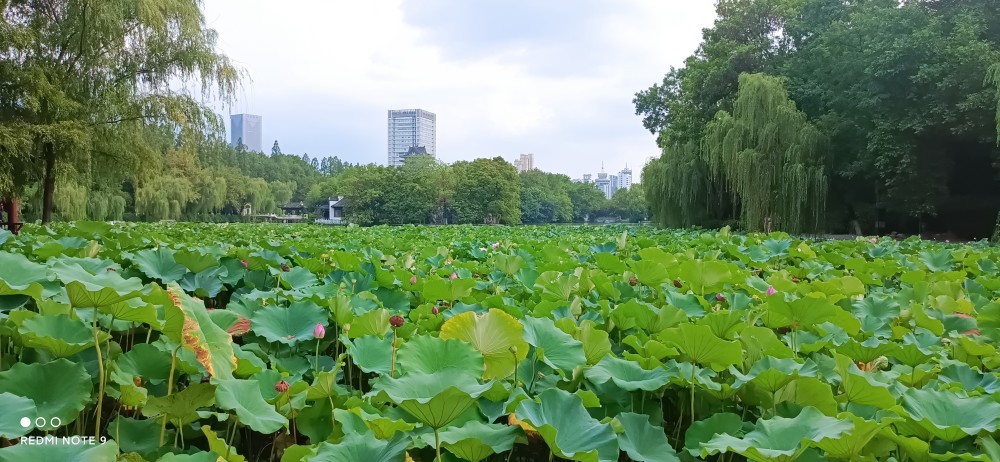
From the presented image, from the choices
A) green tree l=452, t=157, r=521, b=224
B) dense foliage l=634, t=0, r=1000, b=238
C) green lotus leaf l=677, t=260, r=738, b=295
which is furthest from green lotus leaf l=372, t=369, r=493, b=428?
green tree l=452, t=157, r=521, b=224

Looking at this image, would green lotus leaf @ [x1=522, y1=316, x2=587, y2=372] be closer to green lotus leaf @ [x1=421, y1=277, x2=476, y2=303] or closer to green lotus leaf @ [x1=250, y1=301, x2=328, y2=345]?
green lotus leaf @ [x1=250, y1=301, x2=328, y2=345]

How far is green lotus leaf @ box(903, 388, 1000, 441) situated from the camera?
0.70 m

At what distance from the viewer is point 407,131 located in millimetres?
130375

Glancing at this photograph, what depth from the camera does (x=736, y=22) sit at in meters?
22.0

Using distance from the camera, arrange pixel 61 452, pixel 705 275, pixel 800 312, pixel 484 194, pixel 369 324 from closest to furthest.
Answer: pixel 61 452
pixel 369 324
pixel 800 312
pixel 705 275
pixel 484 194

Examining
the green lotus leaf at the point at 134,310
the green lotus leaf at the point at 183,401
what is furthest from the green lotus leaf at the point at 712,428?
the green lotus leaf at the point at 134,310

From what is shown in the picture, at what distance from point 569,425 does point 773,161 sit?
49.4 feet

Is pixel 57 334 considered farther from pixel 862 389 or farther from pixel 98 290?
pixel 862 389

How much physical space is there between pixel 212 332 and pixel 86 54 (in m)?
10.5

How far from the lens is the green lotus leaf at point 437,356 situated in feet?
2.65

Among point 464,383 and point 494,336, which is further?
point 494,336

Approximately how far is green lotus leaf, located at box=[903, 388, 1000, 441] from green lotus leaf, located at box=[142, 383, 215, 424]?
32.8 inches

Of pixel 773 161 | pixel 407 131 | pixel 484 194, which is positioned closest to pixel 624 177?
pixel 407 131

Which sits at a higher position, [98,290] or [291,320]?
[98,290]
